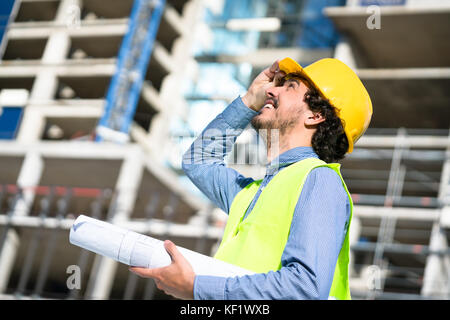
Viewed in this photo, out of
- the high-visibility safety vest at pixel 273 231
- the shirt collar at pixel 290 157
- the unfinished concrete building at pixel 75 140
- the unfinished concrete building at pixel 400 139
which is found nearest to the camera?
the high-visibility safety vest at pixel 273 231

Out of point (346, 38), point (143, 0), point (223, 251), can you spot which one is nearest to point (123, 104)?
point (143, 0)

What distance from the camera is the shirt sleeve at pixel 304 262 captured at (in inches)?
57.8

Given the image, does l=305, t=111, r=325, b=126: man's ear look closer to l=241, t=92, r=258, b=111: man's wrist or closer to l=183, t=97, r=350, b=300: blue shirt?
l=241, t=92, r=258, b=111: man's wrist

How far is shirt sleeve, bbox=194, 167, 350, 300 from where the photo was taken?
1.47 meters

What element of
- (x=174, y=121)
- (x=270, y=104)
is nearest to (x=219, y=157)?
(x=270, y=104)

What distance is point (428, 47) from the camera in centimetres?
1675

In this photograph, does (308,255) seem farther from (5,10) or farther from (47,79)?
(47,79)

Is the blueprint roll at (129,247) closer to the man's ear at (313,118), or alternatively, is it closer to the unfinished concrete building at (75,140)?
the man's ear at (313,118)

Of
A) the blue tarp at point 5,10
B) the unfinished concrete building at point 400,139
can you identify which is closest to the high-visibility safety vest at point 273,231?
the blue tarp at point 5,10

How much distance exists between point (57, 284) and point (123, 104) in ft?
21.7

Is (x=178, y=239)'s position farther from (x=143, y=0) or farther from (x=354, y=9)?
(x=143, y=0)

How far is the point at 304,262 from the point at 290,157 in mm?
559

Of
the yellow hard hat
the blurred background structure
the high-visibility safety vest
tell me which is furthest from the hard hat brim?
the blurred background structure

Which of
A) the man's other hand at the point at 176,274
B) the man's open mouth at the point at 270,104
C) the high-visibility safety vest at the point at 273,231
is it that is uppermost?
the man's open mouth at the point at 270,104
